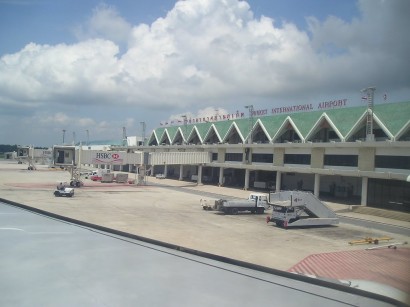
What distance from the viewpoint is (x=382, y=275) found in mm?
18531

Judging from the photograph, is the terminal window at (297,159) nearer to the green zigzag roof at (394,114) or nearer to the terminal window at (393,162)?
the terminal window at (393,162)

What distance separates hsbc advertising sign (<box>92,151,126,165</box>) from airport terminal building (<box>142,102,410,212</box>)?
7.50 meters

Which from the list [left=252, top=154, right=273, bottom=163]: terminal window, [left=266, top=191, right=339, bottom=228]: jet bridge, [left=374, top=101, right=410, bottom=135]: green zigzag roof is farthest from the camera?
[left=252, top=154, right=273, bottom=163]: terminal window

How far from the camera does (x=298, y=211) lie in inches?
1380

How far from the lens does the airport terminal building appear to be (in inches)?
1859

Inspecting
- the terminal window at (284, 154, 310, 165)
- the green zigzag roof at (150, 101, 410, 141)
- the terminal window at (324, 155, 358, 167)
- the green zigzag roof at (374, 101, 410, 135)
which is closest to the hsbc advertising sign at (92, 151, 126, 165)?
the green zigzag roof at (150, 101, 410, 141)

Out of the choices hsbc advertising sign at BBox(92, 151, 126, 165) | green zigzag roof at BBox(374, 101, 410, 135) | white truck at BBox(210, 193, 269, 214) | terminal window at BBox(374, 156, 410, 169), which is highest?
green zigzag roof at BBox(374, 101, 410, 135)

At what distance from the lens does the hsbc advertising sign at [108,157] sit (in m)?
71.2

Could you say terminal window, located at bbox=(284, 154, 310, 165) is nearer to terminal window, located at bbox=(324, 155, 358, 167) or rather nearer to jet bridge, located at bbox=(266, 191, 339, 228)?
terminal window, located at bbox=(324, 155, 358, 167)

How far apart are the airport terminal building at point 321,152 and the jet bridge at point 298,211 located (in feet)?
35.8

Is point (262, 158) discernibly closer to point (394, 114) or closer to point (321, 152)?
point (321, 152)

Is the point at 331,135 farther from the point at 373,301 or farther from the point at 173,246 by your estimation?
the point at 373,301

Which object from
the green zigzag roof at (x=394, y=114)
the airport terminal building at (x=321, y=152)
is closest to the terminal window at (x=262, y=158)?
the airport terminal building at (x=321, y=152)

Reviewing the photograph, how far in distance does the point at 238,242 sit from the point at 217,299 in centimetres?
1293
